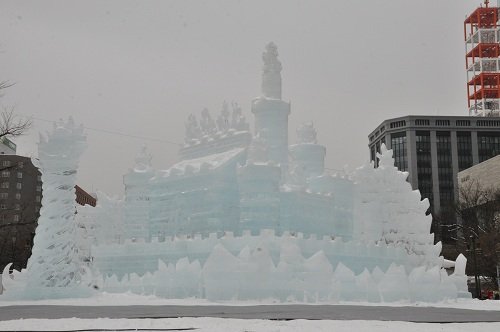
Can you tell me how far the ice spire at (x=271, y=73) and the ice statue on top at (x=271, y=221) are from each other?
7 cm

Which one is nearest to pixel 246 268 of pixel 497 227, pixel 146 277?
Answer: pixel 146 277

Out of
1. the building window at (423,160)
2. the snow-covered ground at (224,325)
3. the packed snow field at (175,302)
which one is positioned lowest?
the packed snow field at (175,302)

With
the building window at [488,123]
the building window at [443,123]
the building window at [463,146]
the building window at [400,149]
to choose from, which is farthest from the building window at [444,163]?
the building window at [400,149]

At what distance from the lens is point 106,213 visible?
36688 millimetres

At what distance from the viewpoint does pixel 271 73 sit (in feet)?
125

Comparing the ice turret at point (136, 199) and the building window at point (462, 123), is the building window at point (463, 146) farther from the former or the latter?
the ice turret at point (136, 199)

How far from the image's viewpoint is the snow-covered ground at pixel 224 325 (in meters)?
12.5

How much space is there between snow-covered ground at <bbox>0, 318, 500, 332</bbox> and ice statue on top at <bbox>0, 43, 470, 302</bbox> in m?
9.23

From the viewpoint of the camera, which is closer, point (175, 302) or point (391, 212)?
point (175, 302)

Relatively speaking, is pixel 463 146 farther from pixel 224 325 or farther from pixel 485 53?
pixel 224 325

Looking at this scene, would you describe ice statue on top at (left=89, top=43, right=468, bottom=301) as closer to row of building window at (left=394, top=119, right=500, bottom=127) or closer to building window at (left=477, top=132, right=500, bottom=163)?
row of building window at (left=394, top=119, right=500, bottom=127)

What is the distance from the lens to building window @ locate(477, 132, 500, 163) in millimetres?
103750

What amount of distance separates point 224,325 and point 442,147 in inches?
3882

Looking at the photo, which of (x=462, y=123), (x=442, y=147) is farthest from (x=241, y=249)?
(x=462, y=123)
